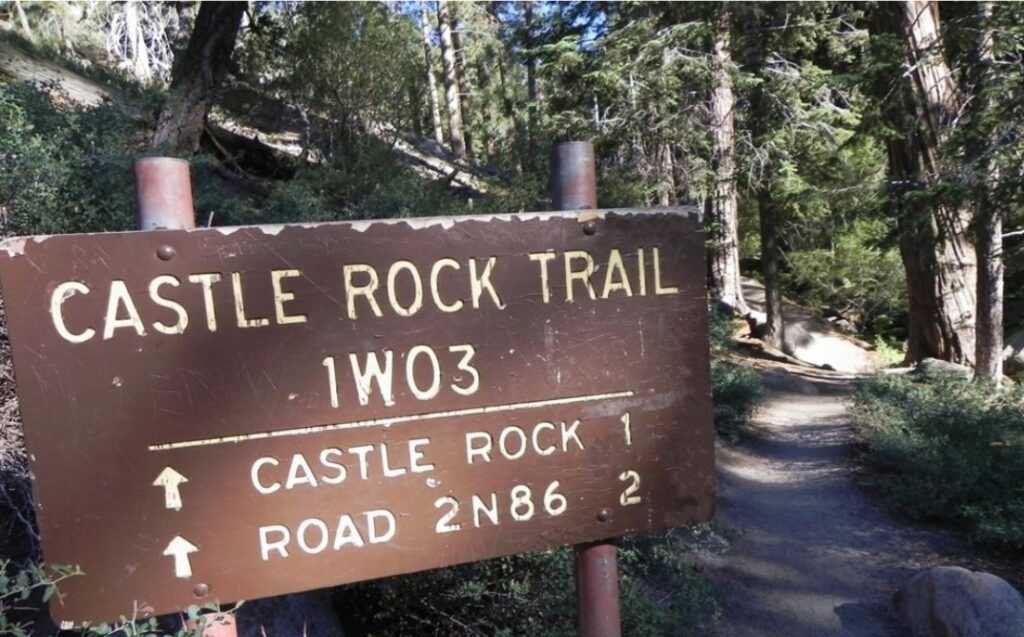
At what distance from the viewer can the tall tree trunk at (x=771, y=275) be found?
1822 cm

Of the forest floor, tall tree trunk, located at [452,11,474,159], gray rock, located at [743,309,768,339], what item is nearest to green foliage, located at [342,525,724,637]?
the forest floor

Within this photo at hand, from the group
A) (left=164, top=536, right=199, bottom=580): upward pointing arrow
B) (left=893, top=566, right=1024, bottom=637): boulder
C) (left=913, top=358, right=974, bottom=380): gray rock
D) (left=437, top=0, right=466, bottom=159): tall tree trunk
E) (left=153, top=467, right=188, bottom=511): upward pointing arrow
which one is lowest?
(left=893, top=566, right=1024, bottom=637): boulder

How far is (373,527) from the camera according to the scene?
1.65 meters

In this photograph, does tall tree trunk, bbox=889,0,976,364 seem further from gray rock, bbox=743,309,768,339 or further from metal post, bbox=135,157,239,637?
metal post, bbox=135,157,239,637

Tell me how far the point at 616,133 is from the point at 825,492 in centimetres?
763

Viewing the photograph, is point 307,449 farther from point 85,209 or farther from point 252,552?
point 85,209

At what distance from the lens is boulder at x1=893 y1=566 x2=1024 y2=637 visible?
14.3 ft

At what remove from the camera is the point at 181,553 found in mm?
1542

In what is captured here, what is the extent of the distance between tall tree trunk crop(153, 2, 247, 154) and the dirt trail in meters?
7.78

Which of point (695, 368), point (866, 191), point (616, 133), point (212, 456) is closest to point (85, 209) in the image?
point (212, 456)

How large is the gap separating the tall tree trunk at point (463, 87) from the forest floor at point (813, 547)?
21.9 meters

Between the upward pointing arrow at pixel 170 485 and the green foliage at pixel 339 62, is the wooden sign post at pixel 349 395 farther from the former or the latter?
the green foliage at pixel 339 62

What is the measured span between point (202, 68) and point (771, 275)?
43.7 feet

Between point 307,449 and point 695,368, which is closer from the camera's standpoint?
point 307,449
